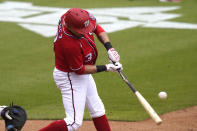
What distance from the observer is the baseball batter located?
5.31 m

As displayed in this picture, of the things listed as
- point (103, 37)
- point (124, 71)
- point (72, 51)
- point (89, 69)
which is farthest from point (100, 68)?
point (124, 71)

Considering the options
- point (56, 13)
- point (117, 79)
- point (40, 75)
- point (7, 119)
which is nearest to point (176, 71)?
point (117, 79)

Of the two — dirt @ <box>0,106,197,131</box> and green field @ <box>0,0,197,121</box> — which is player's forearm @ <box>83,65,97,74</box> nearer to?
dirt @ <box>0,106,197,131</box>

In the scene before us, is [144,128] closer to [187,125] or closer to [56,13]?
[187,125]

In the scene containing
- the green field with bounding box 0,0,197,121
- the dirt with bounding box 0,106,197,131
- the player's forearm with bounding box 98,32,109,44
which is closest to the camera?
the player's forearm with bounding box 98,32,109,44

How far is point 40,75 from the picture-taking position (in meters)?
9.98

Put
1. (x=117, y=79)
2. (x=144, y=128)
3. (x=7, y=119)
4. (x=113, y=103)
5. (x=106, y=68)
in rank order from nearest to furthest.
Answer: (x=7, y=119), (x=106, y=68), (x=144, y=128), (x=113, y=103), (x=117, y=79)

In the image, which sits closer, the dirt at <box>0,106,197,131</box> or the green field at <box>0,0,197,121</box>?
the dirt at <box>0,106,197,131</box>

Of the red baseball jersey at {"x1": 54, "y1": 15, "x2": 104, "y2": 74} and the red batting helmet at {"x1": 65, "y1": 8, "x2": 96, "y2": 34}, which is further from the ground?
the red batting helmet at {"x1": 65, "y1": 8, "x2": 96, "y2": 34}

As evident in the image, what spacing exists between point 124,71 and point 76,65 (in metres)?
4.82

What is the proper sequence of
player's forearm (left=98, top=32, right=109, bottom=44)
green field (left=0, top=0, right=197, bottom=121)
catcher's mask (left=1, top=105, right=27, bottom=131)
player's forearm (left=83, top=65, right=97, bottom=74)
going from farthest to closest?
1. green field (left=0, top=0, right=197, bottom=121)
2. player's forearm (left=98, top=32, right=109, bottom=44)
3. player's forearm (left=83, top=65, right=97, bottom=74)
4. catcher's mask (left=1, top=105, right=27, bottom=131)

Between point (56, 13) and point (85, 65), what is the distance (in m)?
11.3

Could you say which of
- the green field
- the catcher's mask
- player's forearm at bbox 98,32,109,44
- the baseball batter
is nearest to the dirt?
the green field

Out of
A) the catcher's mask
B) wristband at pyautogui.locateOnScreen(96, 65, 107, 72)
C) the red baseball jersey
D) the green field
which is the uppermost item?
the red baseball jersey
